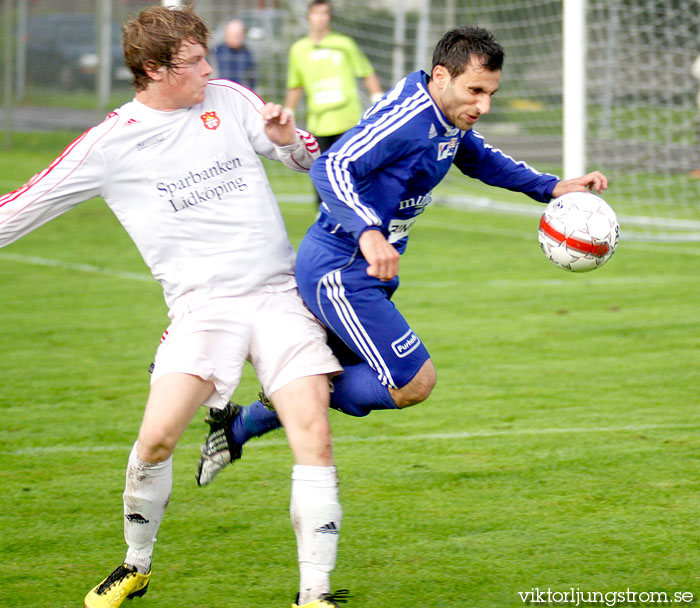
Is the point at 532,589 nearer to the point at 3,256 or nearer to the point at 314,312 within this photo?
the point at 314,312

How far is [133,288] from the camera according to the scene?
8.29 meters

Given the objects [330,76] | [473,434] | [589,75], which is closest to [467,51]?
[473,434]

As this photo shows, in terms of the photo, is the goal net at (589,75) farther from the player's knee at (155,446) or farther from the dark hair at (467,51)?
the player's knee at (155,446)

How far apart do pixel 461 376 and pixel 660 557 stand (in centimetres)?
246

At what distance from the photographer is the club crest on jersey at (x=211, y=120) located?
3.32 metres

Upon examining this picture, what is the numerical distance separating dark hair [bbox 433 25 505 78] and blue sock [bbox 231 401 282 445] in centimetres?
142

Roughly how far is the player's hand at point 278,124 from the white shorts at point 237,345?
0.53 meters

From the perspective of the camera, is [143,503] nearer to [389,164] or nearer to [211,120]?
[211,120]

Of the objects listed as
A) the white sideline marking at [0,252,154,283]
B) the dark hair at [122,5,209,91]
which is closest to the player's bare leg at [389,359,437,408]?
the dark hair at [122,5,209,91]

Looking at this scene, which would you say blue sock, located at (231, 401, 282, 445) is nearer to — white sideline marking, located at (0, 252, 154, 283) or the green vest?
white sideline marking, located at (0, 252, 154, 283)

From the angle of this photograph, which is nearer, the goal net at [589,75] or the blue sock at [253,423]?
the blue sock at [253,423]

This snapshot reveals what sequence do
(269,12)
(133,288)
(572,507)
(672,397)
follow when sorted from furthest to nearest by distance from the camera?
(269,12), (133,288), (672,397), (572,507)

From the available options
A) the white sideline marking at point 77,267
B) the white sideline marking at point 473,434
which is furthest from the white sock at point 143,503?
the white sideline marking at point 77,267

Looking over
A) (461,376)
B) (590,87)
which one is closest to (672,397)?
(461,376)
